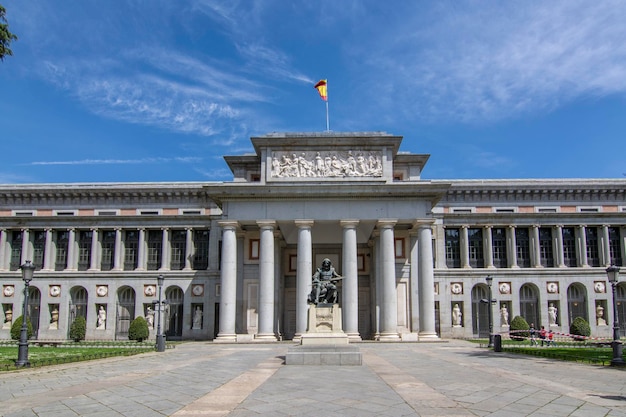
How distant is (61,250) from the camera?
5666 cm

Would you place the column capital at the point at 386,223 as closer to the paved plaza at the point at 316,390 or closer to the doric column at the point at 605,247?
the paved plaza at the point at 316,390

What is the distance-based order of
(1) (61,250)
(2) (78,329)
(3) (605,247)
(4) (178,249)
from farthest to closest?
(1) (61,250) < (4) (178,249) < (3) (605,247) < (2) (78,329)

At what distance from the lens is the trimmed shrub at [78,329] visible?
50.7 m

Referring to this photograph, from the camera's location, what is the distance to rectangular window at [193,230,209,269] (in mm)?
55688

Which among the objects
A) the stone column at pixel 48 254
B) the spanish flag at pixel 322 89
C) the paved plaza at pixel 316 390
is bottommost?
the paved plaza at pixel 316 390

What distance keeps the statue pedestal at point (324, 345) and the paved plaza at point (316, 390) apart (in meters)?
0.70

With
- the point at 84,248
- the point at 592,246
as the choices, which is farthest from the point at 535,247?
the point at 84,248

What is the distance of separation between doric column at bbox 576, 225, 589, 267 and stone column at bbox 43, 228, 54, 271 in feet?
170

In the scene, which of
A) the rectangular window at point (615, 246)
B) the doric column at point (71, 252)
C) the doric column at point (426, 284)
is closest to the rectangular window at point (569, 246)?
the rectangular window at point (615, 246)

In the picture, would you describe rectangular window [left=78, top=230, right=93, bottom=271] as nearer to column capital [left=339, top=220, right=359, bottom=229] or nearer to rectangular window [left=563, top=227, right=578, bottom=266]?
column capital [left=339, top=220, right=359, bottom=229]

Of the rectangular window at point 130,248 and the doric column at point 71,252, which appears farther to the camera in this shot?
the rectangular window at point 130,248

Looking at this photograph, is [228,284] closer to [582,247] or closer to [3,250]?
[3,250]

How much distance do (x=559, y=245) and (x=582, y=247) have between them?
7.57ft

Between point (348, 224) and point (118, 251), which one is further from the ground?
point (348, 224)
